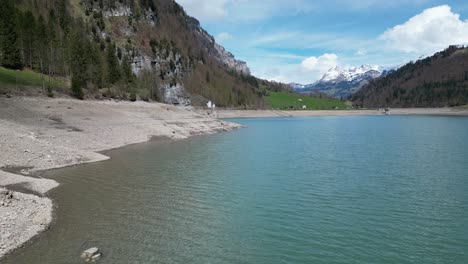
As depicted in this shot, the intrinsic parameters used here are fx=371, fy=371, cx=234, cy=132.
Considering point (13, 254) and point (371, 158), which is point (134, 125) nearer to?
point (371, 158)

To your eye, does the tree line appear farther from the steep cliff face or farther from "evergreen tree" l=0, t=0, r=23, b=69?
the steep cliff face

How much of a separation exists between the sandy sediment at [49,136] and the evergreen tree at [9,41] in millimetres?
25150

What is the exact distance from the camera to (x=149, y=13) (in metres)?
186

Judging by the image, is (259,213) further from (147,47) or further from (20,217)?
(147,47)

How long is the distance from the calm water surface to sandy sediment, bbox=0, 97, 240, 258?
1237mm

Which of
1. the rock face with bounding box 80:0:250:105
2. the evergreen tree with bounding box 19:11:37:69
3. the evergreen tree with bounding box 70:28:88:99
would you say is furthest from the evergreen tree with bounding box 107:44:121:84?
the rock face with bounding box 80:0:250:105

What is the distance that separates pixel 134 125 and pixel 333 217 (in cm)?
4500

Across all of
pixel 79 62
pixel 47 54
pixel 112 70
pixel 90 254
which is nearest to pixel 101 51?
pixel 112 70

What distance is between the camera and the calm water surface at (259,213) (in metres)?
14.0

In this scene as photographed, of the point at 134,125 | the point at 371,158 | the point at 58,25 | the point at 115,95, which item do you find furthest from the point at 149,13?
the point at 371,158

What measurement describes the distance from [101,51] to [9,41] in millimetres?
44406

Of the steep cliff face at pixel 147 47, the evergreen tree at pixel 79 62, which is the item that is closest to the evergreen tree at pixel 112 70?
the evergreen tree at pixel 79 62

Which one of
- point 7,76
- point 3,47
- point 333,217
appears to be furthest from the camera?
point 3,47

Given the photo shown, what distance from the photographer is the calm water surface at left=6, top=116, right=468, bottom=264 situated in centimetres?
1398
